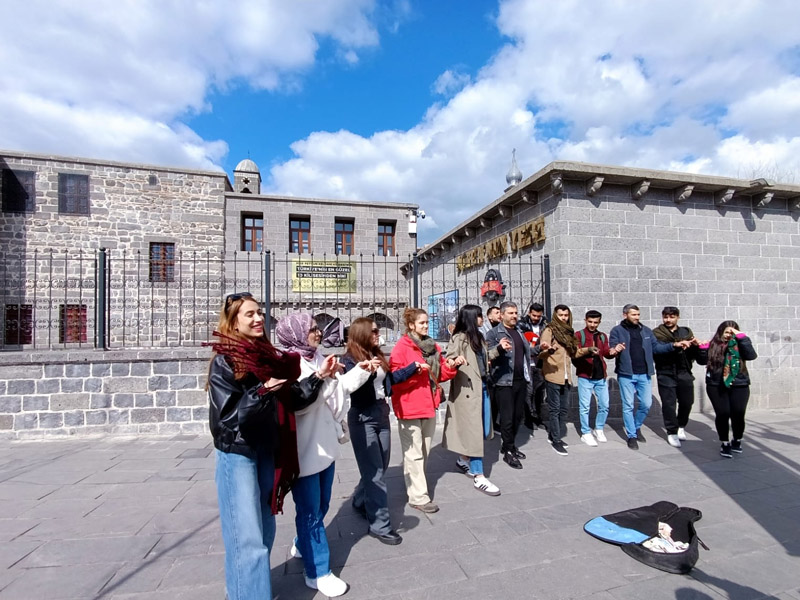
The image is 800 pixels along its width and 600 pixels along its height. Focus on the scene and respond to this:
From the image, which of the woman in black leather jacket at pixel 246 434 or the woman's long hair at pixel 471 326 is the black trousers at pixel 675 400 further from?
the woman in black leather jacket at pixel 246 434

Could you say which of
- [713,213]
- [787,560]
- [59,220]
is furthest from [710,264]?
[59,220]

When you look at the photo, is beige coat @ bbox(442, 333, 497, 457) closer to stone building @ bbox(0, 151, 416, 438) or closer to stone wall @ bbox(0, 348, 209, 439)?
stone wall @ bbox(0, 348, 209, 439)

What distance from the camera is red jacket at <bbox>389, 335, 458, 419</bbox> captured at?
3684 millimetres

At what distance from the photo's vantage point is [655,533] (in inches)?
119

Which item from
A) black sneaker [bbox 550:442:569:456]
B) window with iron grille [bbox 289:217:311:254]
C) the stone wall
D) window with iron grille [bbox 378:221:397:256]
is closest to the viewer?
black sneaker [bbox 550:442:569:456]

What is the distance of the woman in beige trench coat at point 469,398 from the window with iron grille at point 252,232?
15682 millimetres

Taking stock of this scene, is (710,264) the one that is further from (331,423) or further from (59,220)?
(59,220)

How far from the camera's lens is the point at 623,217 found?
282 inches

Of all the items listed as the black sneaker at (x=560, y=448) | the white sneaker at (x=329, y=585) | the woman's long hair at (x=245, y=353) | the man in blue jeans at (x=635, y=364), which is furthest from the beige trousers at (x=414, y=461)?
the man in blue jeans at (x=635, y=364)

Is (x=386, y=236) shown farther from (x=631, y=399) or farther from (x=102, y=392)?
(x=631, y=399)

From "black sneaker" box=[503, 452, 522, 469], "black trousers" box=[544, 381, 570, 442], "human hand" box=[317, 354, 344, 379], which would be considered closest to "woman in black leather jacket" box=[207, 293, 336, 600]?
"human hand" box=[317, 354, 344, 379]

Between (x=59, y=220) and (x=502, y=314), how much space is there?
18267 millimetres

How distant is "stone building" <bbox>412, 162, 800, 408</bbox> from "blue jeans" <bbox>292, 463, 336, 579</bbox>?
5.41m

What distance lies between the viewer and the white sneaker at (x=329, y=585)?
2461 mm
